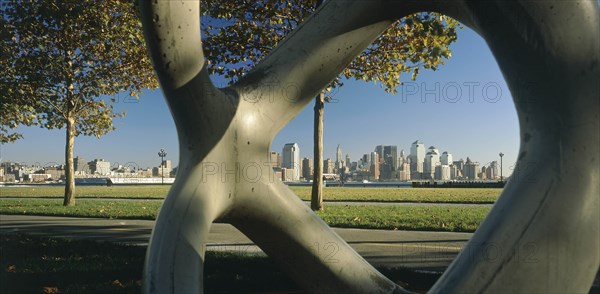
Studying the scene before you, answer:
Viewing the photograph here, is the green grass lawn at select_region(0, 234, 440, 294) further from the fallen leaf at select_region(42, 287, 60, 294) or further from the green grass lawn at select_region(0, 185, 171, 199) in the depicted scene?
the green grass lawn at select_region(0, 185, 171, 199)

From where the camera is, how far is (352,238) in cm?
935

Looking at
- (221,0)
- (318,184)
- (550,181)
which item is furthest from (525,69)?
(318,184)

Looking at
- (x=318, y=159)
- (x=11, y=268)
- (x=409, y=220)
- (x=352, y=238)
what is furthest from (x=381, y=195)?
(x=11, y=268)

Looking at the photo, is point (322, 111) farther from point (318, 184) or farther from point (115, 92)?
point (115, 92)

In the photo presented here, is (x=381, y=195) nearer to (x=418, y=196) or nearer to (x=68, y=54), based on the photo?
(x=418, y=196)

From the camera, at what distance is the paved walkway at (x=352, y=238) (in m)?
7.40

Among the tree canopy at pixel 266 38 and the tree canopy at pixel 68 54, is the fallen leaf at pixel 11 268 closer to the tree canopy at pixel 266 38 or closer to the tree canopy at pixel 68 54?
the tree canopy at pixel 266 38

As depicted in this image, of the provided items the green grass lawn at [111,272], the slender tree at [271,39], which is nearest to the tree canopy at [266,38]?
the slender tree at [271,39]

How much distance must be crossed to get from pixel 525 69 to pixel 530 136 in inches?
16.1

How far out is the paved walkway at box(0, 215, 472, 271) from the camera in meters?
7.40

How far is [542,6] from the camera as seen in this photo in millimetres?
3012

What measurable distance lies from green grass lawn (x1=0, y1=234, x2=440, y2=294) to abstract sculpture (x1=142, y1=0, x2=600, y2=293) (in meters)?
2.27

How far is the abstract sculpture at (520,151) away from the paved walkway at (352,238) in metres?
3.79

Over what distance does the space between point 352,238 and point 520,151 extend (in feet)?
21.1
